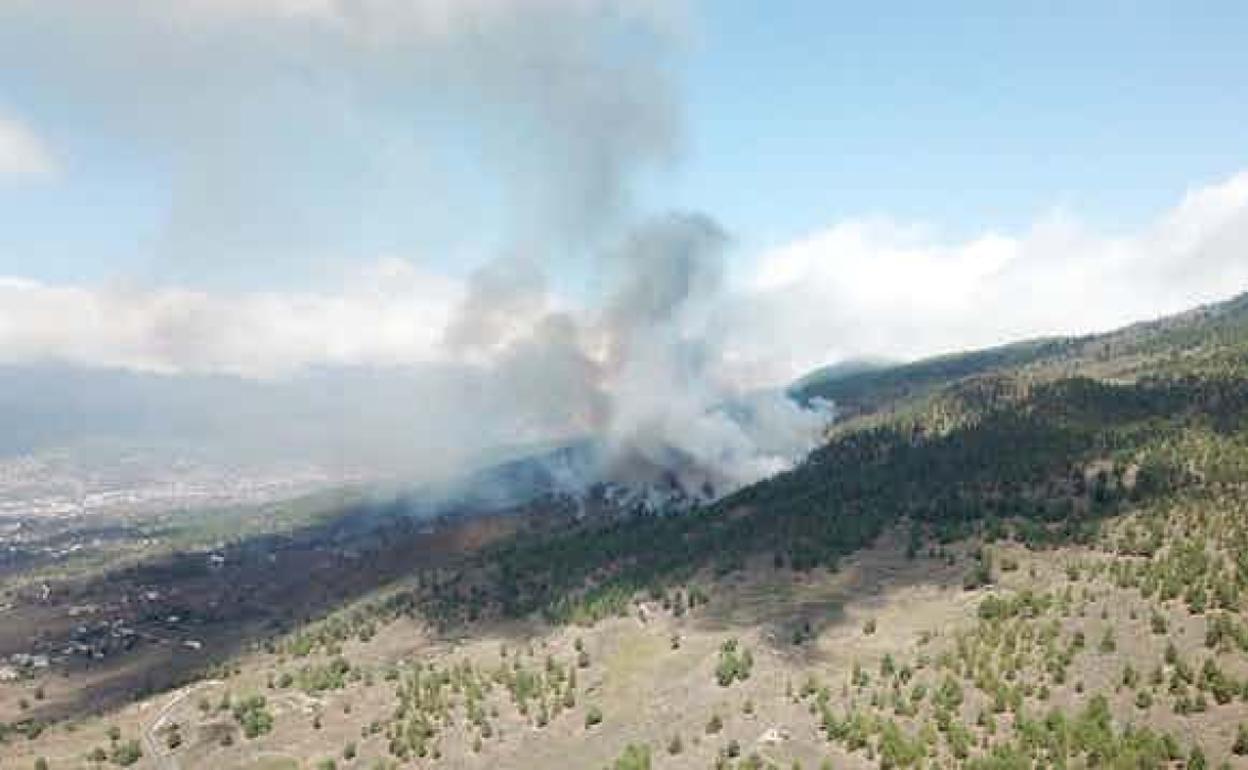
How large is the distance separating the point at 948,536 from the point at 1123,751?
3280 inches

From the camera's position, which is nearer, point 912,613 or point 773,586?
point 912,613

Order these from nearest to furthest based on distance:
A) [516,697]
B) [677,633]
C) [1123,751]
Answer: [1123,751], [516,697], [677,633]

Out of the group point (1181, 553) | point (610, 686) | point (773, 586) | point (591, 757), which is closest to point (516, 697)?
point (610, 686)

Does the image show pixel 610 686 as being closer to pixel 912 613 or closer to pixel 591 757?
pixel 591 757

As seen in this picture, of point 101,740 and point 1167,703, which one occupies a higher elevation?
point 101,740

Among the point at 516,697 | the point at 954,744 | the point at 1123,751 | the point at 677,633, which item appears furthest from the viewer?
the point at 677,633

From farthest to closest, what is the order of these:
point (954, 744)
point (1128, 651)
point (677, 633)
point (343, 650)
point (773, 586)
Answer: point (343, 650), point (773, 586), point (677, 633), point (1128, 651), point (954, 744)

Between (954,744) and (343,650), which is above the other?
(343,650)

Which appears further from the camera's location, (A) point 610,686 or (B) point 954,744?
(A) point 610,686

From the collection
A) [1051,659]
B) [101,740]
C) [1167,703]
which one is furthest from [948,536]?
[101,740]

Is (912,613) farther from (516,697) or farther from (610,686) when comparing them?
(516,697)

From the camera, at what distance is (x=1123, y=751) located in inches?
3802

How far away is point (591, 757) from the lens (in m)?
128

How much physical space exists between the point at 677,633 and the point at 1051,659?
5895 centimetres
